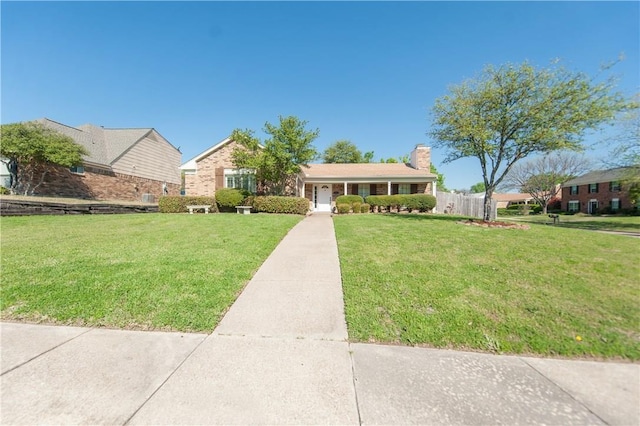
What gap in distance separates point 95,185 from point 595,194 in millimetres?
55040

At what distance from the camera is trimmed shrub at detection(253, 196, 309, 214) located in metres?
14.9

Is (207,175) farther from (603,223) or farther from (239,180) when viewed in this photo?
(603,223)

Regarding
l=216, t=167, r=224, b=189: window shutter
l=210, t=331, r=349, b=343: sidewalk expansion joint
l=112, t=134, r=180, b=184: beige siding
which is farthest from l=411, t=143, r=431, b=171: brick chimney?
l=210, t=331, r=349, b=343: sidewalk expansion joint

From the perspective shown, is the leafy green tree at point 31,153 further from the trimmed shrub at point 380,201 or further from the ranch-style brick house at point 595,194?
the ranch-style brick house at point 595,194

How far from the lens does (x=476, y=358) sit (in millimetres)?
2570

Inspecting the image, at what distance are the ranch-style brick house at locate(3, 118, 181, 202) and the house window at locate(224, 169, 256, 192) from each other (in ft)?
31.0

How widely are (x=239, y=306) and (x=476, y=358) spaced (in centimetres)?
298

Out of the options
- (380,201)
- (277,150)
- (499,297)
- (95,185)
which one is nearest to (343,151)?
(380,201)

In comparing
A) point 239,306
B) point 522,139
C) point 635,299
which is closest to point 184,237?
point 239,306

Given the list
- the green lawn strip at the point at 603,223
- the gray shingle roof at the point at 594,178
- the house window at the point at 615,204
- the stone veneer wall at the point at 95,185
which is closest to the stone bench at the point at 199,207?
the stone veneer wall at the point at 95,185

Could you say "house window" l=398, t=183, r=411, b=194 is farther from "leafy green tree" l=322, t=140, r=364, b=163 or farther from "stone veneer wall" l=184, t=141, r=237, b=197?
"leafy green tree" l=322, t=140, r=364, b=163

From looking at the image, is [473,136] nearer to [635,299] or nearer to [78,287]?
[635,299]

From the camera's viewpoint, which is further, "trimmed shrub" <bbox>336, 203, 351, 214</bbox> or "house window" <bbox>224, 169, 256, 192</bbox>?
"trimmed shrub" <bbox>336, 203, 351, 214</bbox>

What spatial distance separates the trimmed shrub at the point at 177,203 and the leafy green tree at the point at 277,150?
331 cm
